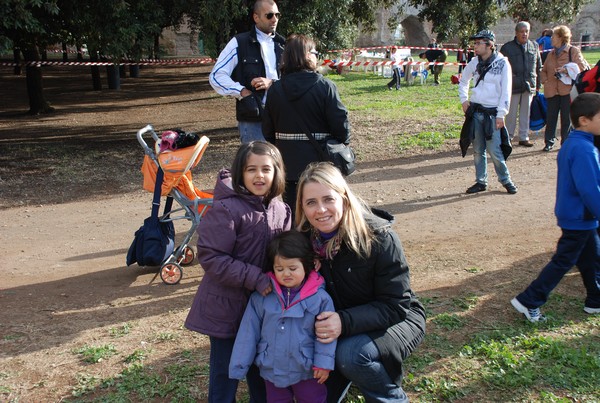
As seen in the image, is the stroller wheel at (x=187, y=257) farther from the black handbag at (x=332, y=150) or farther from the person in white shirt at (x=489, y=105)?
the person in white shirt at (x=489, y=105)

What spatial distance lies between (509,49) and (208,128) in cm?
Answer: 684

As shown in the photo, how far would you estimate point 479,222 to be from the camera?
668cm

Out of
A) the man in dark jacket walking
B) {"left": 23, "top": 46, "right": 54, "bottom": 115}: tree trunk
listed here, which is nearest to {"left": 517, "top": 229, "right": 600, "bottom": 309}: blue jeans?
the man in dark jacket walking

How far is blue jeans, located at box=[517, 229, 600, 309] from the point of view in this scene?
4180 mm

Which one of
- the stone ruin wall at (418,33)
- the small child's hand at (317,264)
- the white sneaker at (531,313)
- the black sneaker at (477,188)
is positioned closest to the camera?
the small child's hand at (317,264)

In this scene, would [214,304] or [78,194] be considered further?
[78,194]

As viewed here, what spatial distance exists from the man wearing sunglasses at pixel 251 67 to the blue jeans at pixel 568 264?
8.21ft

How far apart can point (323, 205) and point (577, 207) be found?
77.8 inches

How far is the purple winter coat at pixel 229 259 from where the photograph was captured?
10.2 ft

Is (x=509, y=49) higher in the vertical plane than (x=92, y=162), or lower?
higher

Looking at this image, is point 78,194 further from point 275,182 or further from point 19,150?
point 275,182

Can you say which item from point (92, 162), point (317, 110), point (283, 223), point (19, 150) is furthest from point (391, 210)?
point (19, 150)

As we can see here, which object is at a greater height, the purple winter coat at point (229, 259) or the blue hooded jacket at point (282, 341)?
the purple winter coat at point (229, 259)

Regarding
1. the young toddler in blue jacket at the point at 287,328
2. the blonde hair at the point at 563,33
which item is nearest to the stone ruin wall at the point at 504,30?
the blonde hair at the point at 563,33
